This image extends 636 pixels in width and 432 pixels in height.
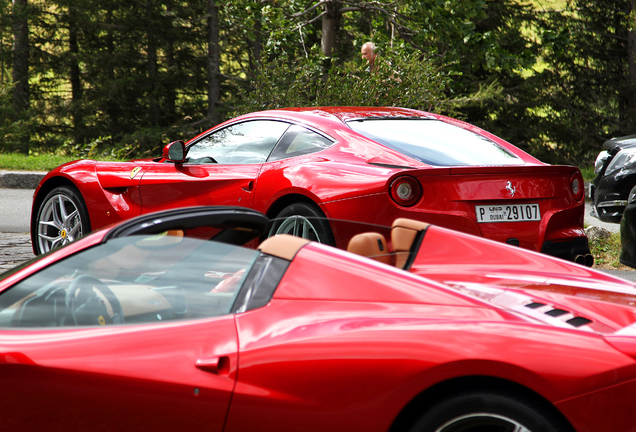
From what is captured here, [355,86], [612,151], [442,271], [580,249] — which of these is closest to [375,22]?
[355,86]

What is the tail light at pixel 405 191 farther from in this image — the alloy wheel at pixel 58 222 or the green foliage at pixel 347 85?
the green foliage at pixel 347 85

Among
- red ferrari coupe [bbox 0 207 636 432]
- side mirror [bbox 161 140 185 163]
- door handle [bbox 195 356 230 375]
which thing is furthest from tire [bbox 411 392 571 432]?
side mirror [bbox 161 140 185 163]

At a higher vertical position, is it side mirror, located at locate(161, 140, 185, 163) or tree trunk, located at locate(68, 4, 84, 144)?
tree trunk, located at locate(68, 4, 84, 144)

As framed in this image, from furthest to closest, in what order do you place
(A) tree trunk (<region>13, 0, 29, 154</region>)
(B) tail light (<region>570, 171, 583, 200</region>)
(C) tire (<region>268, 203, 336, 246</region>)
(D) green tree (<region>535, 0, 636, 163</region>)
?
(A) tree trunk (<region>13, 0, 29, 154</region>) < (D) green tree (<region>535, 0, 636, 163</region>) < (B) tail light (<region>570, 171, 583, 200</region>) < (C) tire (<region>268, 203, 336, 246</region>)

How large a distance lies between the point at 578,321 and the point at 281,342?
34.0 inches

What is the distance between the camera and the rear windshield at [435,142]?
4.20m

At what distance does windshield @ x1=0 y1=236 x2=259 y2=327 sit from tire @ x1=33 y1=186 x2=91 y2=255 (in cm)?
351

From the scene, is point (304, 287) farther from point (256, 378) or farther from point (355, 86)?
point (355, 86)

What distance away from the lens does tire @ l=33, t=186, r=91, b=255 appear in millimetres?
5539

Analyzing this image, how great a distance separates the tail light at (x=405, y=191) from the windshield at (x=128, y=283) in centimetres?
182

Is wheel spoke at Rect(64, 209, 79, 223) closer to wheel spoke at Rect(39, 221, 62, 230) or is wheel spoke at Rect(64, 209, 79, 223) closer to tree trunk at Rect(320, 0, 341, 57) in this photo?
wheel spoke at Rect(39, 221, 62, 230)

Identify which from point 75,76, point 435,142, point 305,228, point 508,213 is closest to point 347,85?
point 435,142

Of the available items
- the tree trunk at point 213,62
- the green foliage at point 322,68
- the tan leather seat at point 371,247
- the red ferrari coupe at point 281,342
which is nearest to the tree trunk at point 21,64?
the green foliage at point 322,68

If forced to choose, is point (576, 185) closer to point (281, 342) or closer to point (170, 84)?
point (281, 342)
